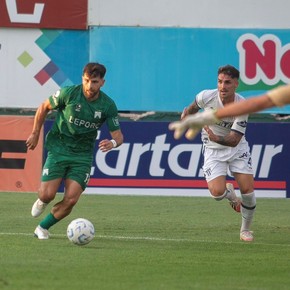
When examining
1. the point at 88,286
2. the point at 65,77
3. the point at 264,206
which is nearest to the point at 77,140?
the point at 88,286

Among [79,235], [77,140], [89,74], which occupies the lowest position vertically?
[79,235]

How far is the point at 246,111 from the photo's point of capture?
789 cm

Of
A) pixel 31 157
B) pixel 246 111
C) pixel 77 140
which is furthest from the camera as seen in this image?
pixel 31 157

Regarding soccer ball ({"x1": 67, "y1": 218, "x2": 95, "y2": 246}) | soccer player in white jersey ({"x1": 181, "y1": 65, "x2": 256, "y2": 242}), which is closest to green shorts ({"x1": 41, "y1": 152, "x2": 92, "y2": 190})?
soccer ball ({"x1": 67, "y1": 218, "x2": 95, "y2": 246})

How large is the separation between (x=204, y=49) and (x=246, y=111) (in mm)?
13398

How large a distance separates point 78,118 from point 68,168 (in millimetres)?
644

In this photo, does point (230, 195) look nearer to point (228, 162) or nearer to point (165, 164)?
point (228, 162)

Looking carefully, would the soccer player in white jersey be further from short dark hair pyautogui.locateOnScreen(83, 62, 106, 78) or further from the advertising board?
the advertising board

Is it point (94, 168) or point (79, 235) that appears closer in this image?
point (79, 235)

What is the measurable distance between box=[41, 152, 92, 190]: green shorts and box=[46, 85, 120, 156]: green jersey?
9 centimetres

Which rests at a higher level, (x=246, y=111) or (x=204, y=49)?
(x=246, y=111)

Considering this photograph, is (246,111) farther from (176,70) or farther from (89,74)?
(176,70)

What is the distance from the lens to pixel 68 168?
1264cm

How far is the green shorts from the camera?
41.1ft
